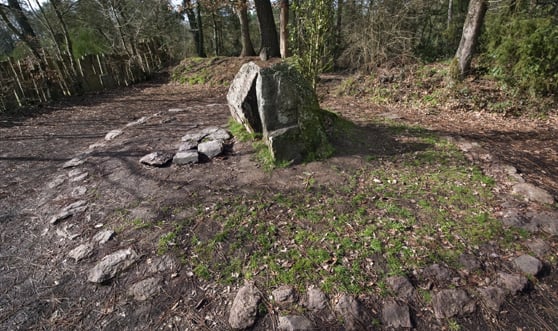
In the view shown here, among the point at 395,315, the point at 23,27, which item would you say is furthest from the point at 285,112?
the point at 23,27

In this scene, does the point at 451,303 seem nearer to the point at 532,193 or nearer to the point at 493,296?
the point at 493,296

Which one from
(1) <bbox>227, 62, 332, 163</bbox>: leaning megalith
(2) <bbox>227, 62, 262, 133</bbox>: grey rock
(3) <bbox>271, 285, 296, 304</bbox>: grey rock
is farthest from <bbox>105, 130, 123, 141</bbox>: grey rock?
(3) <bbox>271, 285, 296, 304</bbox>: grey rock

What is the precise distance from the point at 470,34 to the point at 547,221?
16.1 feet

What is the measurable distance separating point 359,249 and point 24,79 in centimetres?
873

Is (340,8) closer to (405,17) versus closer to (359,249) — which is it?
(405,17)

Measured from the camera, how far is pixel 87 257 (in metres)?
2.43

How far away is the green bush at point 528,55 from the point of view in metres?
4.90

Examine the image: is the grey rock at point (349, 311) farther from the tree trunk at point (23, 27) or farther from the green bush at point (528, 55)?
the tree trunk at point (23, 27)

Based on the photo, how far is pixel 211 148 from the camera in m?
3.85

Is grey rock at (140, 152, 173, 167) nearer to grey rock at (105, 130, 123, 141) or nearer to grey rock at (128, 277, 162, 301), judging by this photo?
grey rock at (105, 130, 123, 141)

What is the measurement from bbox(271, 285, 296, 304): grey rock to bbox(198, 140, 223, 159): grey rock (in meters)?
2.19

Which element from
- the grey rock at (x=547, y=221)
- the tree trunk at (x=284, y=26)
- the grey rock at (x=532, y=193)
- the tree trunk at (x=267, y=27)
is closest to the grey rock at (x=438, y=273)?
the grey rock at (x=547, y=221)

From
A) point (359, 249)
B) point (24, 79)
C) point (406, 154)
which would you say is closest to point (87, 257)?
point (359, 249)

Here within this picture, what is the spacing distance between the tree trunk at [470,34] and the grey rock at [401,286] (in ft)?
18.3
